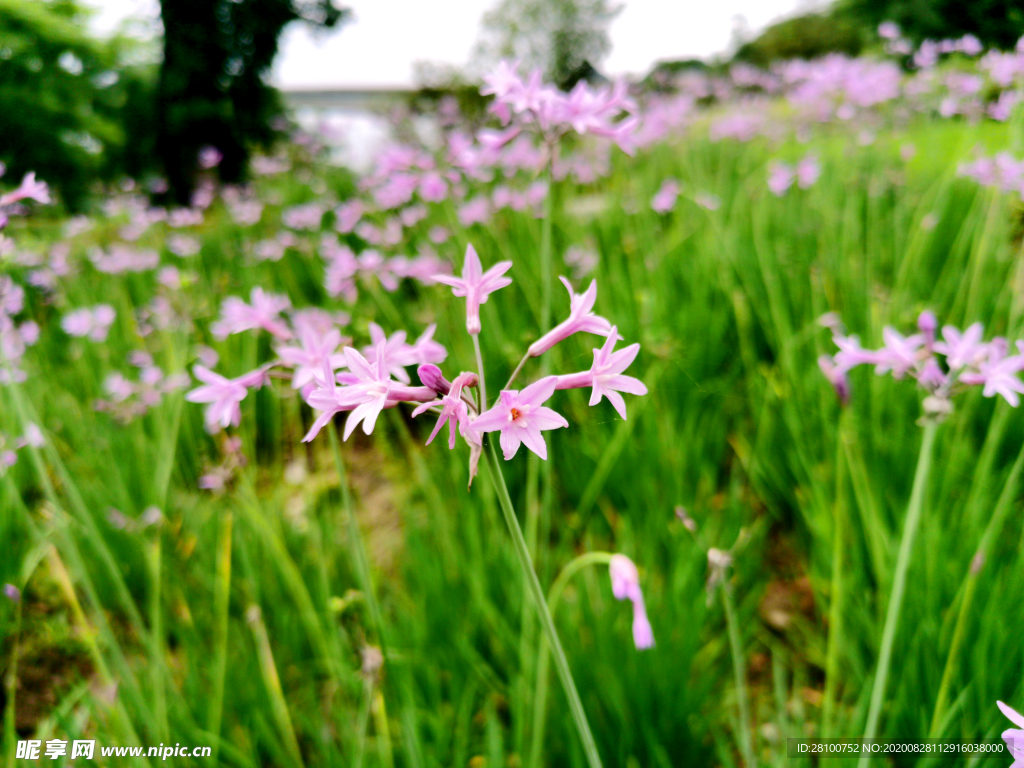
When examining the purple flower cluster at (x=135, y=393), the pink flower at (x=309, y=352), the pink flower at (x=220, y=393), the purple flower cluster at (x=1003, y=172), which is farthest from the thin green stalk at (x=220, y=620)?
the purple flower cluster at (x=1003, y=172)

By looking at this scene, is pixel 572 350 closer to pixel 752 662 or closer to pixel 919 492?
pixel 919 492

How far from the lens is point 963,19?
308 centimetres

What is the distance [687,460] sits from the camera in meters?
1.89

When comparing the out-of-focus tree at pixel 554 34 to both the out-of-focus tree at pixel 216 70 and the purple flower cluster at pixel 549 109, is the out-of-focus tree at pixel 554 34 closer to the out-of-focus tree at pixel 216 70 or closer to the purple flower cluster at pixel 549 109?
the out-of-focus tree at pixel 216 70

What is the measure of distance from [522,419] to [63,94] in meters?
1.94

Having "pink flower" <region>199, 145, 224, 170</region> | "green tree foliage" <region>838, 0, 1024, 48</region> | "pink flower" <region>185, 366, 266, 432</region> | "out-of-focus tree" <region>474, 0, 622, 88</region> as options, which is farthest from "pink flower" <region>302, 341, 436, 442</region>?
"out-of-focus tree" <region>474, 0, 622, 88</region>

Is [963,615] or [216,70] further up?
[216,70]

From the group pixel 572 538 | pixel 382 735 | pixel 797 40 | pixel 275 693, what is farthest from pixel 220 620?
pixel 797 40

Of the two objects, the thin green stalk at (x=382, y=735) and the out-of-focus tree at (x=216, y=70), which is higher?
the out-of-focus tree at (x=216, y=70)

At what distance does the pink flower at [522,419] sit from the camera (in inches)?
22.0

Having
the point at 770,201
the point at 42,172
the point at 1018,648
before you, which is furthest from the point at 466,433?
the point at 770,201

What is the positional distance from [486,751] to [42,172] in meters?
2.18

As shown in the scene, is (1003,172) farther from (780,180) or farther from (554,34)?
(554,34)

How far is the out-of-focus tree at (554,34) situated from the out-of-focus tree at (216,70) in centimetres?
234
